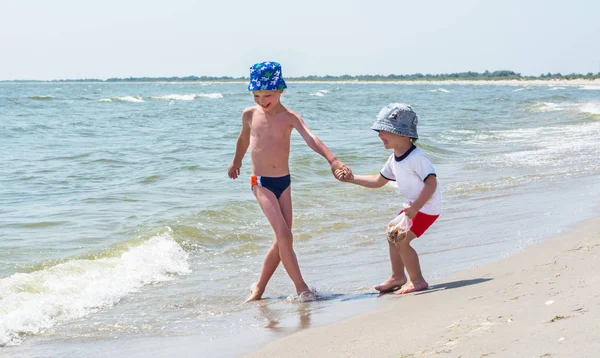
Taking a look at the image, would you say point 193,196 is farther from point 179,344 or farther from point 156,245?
point 179,344

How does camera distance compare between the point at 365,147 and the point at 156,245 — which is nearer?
the point at 156,245

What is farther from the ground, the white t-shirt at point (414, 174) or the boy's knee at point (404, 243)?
A: the white t-shirt at point (414, 174)

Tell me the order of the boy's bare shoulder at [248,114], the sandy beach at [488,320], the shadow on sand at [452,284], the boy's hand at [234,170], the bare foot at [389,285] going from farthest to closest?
1. the boy's hand at [234,170]
2. the boy's bare shoulder at [248,114]
3. the bare foot at [389,285]
4. the shadow on sand at [452,284]
5. the sandy beach at [488,320]

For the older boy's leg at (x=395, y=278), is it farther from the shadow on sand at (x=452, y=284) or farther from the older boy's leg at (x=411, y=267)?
the shadow on sand at (x=452, y=284)

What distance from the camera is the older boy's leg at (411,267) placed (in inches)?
180

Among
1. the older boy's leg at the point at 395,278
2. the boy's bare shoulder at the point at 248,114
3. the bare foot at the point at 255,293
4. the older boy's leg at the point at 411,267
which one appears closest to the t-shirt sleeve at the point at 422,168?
the older boy's leg at the point at 411,267

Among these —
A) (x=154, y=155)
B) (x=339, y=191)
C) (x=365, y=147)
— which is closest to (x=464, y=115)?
(x=365, y=147)

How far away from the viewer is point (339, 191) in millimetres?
10070

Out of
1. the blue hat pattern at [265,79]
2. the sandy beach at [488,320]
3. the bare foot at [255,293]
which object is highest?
the blue hat pattern at [265,79]

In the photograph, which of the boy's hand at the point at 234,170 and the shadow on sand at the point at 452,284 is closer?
the shadow on sand at the point at 452,284

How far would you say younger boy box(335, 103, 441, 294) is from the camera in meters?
4.60

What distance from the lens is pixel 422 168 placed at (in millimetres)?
4633

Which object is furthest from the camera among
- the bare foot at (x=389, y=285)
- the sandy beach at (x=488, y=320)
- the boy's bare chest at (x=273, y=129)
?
the boy's bare chest at (x=273, y=129)

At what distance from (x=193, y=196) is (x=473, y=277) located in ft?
18.9
